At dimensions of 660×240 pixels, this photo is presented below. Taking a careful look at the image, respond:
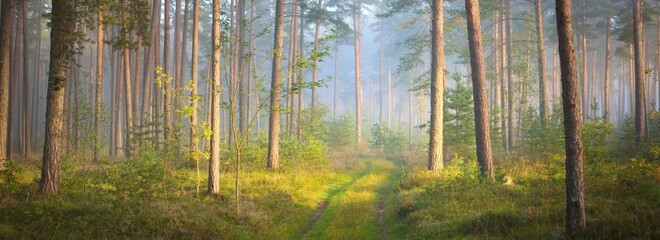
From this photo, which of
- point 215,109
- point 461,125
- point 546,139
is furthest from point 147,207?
point 546,139

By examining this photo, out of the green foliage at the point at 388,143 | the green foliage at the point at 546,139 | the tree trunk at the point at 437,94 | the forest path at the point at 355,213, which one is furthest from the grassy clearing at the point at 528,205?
the green foliage at the point at 388,143

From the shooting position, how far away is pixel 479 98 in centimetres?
1356

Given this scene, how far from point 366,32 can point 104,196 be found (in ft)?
462

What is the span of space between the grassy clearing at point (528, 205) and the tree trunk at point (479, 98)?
23.8 inches

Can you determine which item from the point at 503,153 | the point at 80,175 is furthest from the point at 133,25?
the point at 503,153

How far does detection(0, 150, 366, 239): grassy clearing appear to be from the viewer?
8508mm

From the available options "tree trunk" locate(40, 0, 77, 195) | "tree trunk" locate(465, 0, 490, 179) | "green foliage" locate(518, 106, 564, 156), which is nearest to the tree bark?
"tree trunk" locate(40, 0, 77, 195)

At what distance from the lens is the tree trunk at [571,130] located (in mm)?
6953

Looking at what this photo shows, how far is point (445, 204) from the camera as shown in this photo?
1112 cm

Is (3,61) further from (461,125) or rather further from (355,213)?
(461,125)

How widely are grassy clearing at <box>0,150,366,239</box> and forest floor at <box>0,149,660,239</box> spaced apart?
3 centimetres

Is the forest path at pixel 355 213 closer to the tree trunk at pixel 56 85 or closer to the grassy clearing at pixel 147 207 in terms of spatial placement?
the grassy clearing at pixel 147 207

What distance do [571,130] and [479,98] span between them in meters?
6.70

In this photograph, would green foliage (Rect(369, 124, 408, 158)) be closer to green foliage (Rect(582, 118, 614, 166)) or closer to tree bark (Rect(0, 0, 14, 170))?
green foliage (Rect(582, 118, 614, 166))
